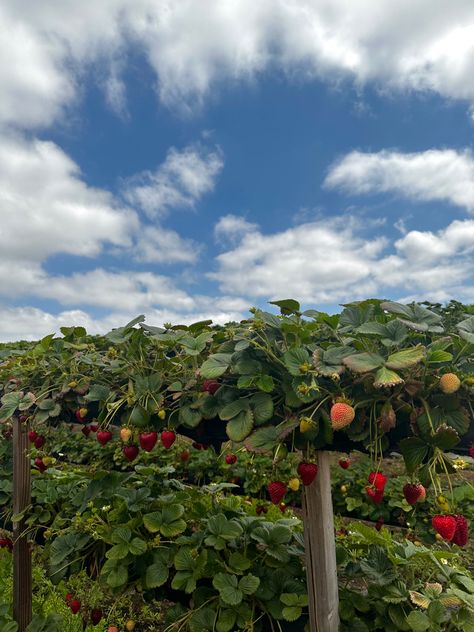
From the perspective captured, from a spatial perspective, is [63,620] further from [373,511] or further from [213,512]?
[373,511]

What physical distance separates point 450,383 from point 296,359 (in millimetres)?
488

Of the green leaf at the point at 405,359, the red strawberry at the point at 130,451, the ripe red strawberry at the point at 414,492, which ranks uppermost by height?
the green leaf at the point at 405,359

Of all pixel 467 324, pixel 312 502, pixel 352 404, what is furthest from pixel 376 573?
pixel 467 324

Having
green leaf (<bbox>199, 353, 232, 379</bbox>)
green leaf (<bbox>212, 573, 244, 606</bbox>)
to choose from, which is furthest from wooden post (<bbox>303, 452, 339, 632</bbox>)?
green leaf (<bbox>199, 353, 232, 379</bbox>)

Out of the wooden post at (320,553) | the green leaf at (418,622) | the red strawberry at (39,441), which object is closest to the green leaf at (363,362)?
the wooden post at (320,553)

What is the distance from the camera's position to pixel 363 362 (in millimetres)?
1422

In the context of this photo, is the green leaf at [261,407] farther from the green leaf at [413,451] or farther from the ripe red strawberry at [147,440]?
the ripe red strawberry at [147,440]

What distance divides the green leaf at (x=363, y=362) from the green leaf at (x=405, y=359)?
0.03 m

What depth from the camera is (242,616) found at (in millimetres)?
2342

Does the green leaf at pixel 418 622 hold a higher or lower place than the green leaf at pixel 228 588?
lower

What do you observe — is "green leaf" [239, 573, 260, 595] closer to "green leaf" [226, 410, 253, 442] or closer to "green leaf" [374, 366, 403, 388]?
"green leaf" [226, 410, 253, 442]

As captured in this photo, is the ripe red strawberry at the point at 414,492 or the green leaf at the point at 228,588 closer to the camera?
the ripe red strawberry at the point at 414,492

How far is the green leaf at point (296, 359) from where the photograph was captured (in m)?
1.50

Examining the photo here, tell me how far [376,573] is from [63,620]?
2.02 metres
